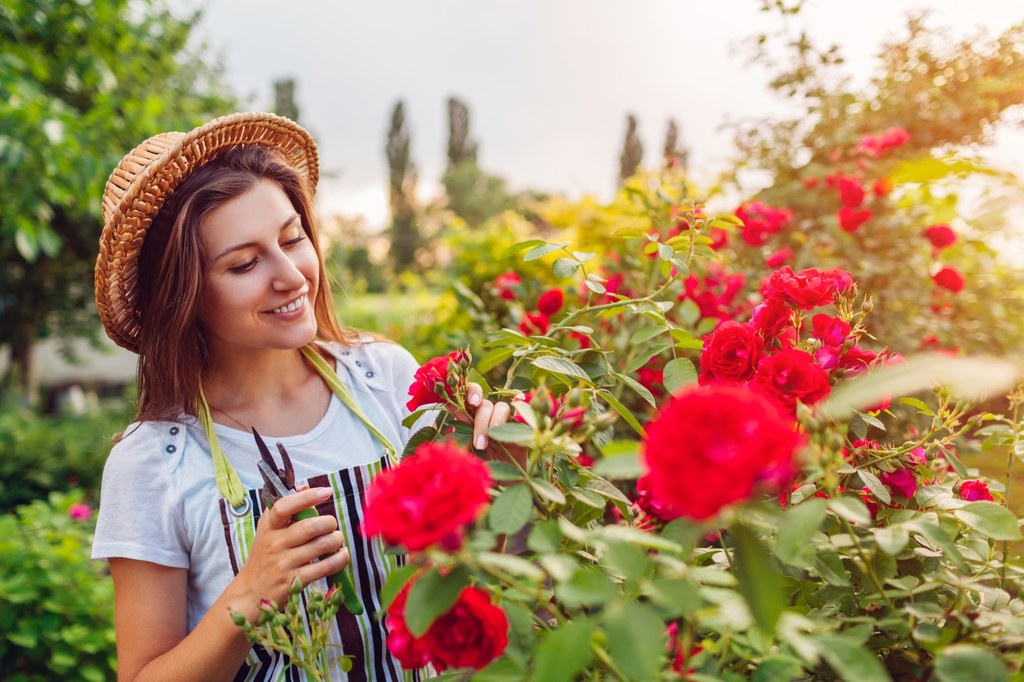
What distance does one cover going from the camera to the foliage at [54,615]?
204 cm

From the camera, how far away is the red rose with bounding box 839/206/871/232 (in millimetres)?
2035

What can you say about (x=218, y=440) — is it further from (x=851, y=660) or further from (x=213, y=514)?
(x=851, y=660)

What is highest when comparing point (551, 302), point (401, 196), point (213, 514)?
point (401, 196)

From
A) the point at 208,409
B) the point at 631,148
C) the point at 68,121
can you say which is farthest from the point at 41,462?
the point at 631,148

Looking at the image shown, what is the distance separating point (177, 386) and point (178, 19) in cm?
665

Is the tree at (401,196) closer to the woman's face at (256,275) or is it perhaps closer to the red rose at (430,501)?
the woman's face at (256,275)

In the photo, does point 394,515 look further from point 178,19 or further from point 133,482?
point 178,19

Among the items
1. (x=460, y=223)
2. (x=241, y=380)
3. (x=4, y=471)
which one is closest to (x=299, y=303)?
(x=241, y=380)

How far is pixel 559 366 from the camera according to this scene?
0.84 m

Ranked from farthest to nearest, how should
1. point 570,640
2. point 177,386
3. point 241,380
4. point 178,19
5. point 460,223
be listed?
point 178,19, point 460,223, point 241,380, point 177,386, point 570,640

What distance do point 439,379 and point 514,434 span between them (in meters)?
0.22

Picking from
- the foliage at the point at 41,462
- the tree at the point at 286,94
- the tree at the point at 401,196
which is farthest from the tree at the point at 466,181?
the foliage at the point at 41,462

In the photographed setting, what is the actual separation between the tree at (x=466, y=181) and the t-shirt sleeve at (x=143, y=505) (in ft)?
105

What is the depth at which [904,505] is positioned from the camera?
2.74 ft
